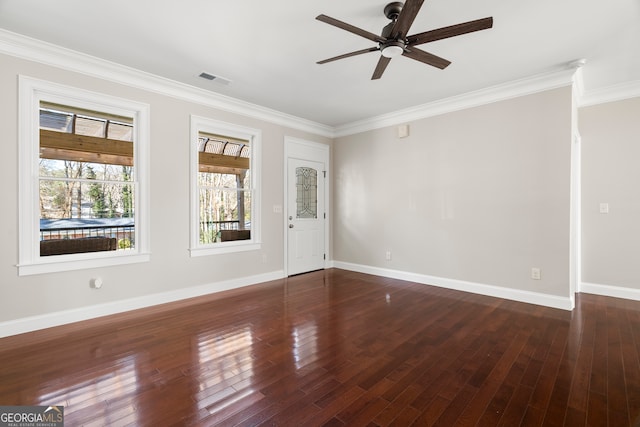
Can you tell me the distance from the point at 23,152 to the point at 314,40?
305cm

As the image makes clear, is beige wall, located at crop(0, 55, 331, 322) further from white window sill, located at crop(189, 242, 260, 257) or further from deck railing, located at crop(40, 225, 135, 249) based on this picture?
deck railing, located at crop(40, 225, 135, 249)

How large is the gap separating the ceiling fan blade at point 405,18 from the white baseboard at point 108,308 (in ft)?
12.5

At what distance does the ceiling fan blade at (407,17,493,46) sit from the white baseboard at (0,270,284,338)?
3.87 metres

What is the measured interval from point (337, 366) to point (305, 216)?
3.60m

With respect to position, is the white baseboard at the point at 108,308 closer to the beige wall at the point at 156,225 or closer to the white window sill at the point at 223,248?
the beige wall at the point at 156,225

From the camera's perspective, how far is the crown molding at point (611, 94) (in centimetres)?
395

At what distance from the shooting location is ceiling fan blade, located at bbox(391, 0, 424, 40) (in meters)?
1.92

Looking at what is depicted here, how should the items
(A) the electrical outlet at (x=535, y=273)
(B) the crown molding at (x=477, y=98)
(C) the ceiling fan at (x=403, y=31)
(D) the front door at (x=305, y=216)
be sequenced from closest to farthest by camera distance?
(C) the ceiling fan at (x=403, y=31) → (B) the crown molding at (x=477, y=98) → (A) the electrical outlet at (x=535, y=273) → (D) the front door at (x=305, y=216)

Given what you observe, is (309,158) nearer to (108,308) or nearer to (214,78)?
(214,78)

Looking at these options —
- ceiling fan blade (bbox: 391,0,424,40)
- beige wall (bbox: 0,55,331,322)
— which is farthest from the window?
ceiling fan blade (bbox: 391,0,424,40)

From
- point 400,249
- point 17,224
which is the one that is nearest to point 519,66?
point 400,249

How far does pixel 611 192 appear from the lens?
4.12 metres

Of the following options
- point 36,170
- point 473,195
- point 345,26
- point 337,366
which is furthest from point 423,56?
point 36,170

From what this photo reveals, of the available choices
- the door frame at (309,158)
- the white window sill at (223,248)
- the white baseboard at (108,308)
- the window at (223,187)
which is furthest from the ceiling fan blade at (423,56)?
the white baseboard at (108,308)
